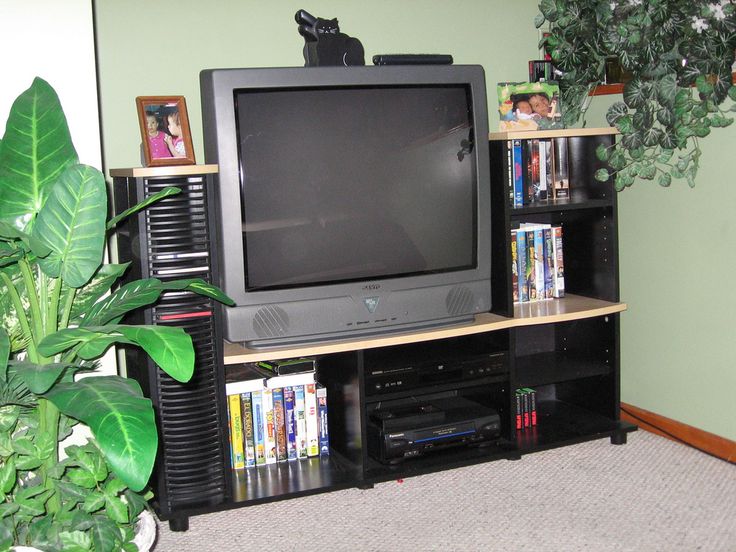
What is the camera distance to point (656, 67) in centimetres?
300

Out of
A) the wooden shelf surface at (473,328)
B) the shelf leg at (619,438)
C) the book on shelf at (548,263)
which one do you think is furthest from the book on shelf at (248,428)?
the shelf leg at (619,438)

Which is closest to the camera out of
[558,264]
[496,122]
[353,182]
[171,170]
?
[171,170]

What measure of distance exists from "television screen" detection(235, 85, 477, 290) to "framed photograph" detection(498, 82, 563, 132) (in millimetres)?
334

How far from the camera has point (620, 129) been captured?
3098 mm

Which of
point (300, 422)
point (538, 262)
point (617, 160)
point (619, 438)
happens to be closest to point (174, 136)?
point (300, 422)

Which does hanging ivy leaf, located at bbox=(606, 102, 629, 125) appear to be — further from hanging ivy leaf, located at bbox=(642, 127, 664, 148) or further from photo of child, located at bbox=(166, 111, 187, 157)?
photo of child, located at bbox=(166, 111, 187, 157)

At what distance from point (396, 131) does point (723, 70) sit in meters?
1.04

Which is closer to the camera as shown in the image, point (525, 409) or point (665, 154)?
point (665, 154)

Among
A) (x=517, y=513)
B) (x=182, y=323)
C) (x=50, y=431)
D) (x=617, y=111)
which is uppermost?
(x=617, y=111)

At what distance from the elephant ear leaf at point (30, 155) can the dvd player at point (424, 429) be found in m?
1.44

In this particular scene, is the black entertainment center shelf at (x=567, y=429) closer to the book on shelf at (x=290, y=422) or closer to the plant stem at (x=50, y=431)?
the book on shelf at (x=290, y=422)

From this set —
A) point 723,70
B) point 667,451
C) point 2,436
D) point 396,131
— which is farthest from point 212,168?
point 667,451

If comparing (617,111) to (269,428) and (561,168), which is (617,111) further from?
(269,428)

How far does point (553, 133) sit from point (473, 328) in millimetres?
720
